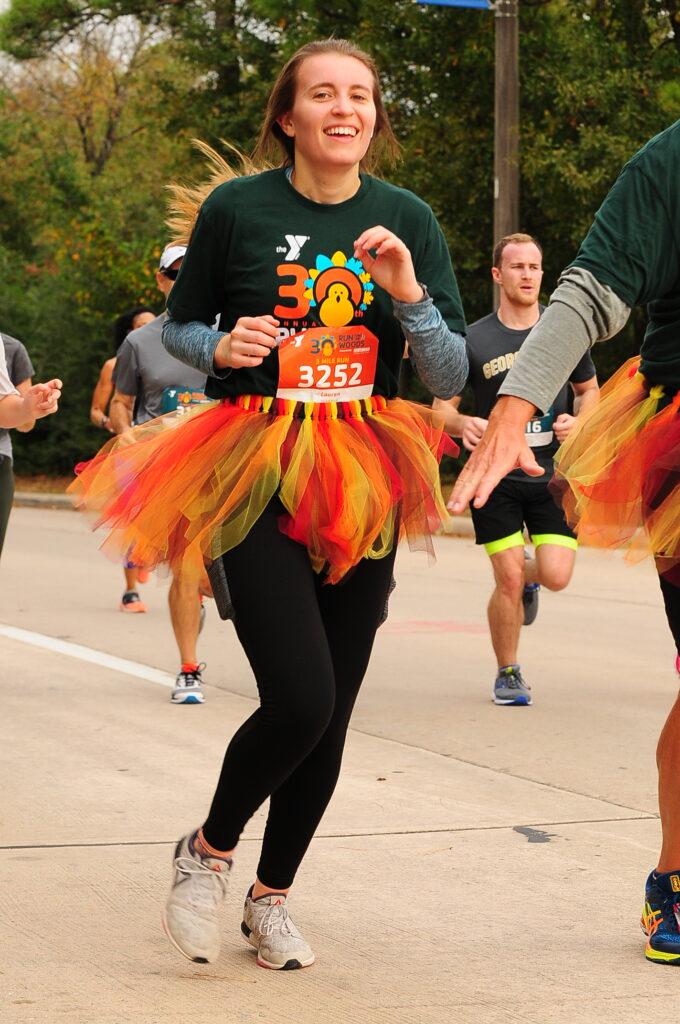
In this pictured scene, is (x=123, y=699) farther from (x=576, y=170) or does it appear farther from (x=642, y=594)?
(x=576, y=170)

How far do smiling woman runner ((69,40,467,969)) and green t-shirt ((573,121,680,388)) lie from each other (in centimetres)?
49

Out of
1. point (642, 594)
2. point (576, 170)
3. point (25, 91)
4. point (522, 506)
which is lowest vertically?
point (642, 594)

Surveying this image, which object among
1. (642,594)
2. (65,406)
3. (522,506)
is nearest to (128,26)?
(65,406)

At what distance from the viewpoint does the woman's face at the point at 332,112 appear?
3.92m

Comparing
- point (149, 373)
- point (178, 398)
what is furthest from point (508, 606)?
point (149, 373)

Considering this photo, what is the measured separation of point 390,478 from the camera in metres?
4.03

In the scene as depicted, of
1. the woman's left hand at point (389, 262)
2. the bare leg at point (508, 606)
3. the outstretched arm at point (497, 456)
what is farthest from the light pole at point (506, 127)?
the outstretched arm at point (497, 456)

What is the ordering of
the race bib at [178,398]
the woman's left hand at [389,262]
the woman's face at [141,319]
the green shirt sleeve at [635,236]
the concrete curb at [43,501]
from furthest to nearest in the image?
1. the concrete curb at [43,501]
2. the woman's face at [141,319]
3. the race bib at [178,398]
4. the woman's left hand at [389,262]
5. the green shirt sleeve at [635,236]

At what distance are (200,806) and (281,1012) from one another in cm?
211

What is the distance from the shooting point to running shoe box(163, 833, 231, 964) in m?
3.78

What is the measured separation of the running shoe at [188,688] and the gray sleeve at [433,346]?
157 inches

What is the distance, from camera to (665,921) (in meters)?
3.91

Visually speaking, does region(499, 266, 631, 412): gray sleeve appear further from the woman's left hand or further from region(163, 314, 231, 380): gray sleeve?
region(163, 314, 231, 380): gray sleeve

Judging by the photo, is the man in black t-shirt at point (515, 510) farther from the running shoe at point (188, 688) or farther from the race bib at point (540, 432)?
the running shoe at point (188, 688)
